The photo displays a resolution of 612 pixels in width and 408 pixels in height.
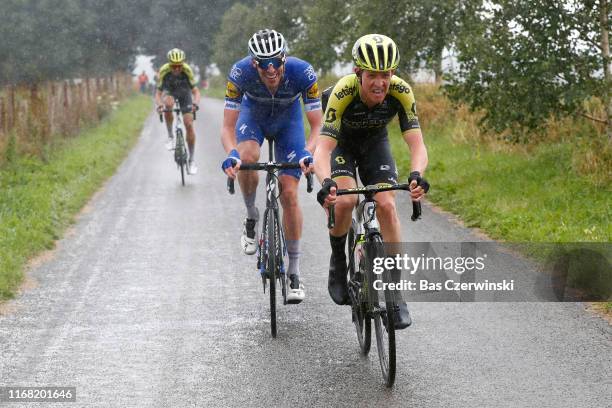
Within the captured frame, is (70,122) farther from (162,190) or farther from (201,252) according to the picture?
(201,252)

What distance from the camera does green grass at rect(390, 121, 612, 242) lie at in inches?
400

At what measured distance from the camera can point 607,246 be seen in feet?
29.5

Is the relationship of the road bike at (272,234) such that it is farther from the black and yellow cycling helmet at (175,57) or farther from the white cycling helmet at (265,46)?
the black and yellow cycling helmet at (175,57)

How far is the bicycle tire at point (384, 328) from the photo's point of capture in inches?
227

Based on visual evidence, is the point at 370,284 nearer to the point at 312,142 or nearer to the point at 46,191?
the point at 312,142

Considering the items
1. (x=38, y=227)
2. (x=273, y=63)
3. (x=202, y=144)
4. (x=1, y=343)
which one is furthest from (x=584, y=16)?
(x=202, y=144)

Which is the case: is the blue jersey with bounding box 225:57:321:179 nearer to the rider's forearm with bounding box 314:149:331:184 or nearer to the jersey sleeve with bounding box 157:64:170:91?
the rider's forearm with bounding box 314:149:331:184

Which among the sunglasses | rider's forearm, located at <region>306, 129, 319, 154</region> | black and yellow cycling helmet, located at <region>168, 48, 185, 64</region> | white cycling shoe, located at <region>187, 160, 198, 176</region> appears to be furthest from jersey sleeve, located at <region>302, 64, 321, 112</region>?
white cycling shoe, located at <region>187, 160, 198, 176</region>

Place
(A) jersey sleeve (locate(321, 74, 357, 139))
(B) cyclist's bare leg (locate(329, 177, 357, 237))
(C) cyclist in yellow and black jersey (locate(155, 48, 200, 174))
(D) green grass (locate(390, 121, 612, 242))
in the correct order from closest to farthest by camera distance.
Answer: (A) jersey sleeve (locate(321, 74, 357, 139)) → (B) cyclist's bare leg (locate(329, 177, 357, 237)) → (D) green grass (locate(390, 121, 612, 242)) → (C) cyclist in yellow and black jersey (locate(155, 48, 200, 174))

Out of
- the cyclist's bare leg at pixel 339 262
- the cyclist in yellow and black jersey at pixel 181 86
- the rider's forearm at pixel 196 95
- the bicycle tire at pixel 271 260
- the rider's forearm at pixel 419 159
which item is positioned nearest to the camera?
the rider's forearm at pixel 419 159

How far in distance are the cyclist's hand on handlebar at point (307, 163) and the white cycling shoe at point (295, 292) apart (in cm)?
100

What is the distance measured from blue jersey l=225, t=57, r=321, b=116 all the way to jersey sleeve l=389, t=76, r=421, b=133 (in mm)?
1452

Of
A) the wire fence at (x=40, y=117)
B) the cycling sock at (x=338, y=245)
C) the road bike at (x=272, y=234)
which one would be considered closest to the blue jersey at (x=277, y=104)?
the road bike at (x=272, y=234)

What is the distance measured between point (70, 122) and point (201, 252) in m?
15.6
